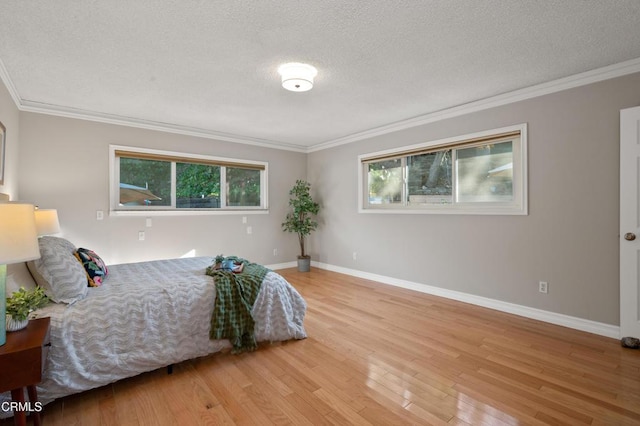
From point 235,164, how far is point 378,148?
2410 mm

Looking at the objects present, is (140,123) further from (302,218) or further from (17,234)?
(17,234)

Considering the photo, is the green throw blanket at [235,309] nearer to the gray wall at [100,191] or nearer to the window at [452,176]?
the gray wall at [100,191]

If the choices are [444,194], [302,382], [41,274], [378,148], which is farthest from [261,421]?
[378,148]

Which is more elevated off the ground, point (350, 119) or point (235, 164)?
point (350, 119)

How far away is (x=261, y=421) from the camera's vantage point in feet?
5.73

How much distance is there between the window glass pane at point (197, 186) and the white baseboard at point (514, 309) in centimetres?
285

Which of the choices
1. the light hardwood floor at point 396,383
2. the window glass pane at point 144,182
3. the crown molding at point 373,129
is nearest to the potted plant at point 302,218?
the crown molding at point 373,129

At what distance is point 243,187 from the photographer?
5.47 metres

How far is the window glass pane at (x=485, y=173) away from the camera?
3.56 meters

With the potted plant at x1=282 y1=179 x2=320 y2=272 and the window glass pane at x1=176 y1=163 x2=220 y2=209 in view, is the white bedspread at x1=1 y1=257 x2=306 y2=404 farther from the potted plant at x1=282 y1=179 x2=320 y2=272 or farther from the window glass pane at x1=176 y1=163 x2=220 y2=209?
the potted plant at x1=282 y1=179 x2=320 y2=272

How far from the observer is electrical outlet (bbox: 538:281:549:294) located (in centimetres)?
319

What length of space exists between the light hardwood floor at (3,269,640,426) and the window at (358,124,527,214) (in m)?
1.46

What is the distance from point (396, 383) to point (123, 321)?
74.2 inches

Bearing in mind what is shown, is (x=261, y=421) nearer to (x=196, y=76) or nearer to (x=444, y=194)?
(x=196, y=76)
